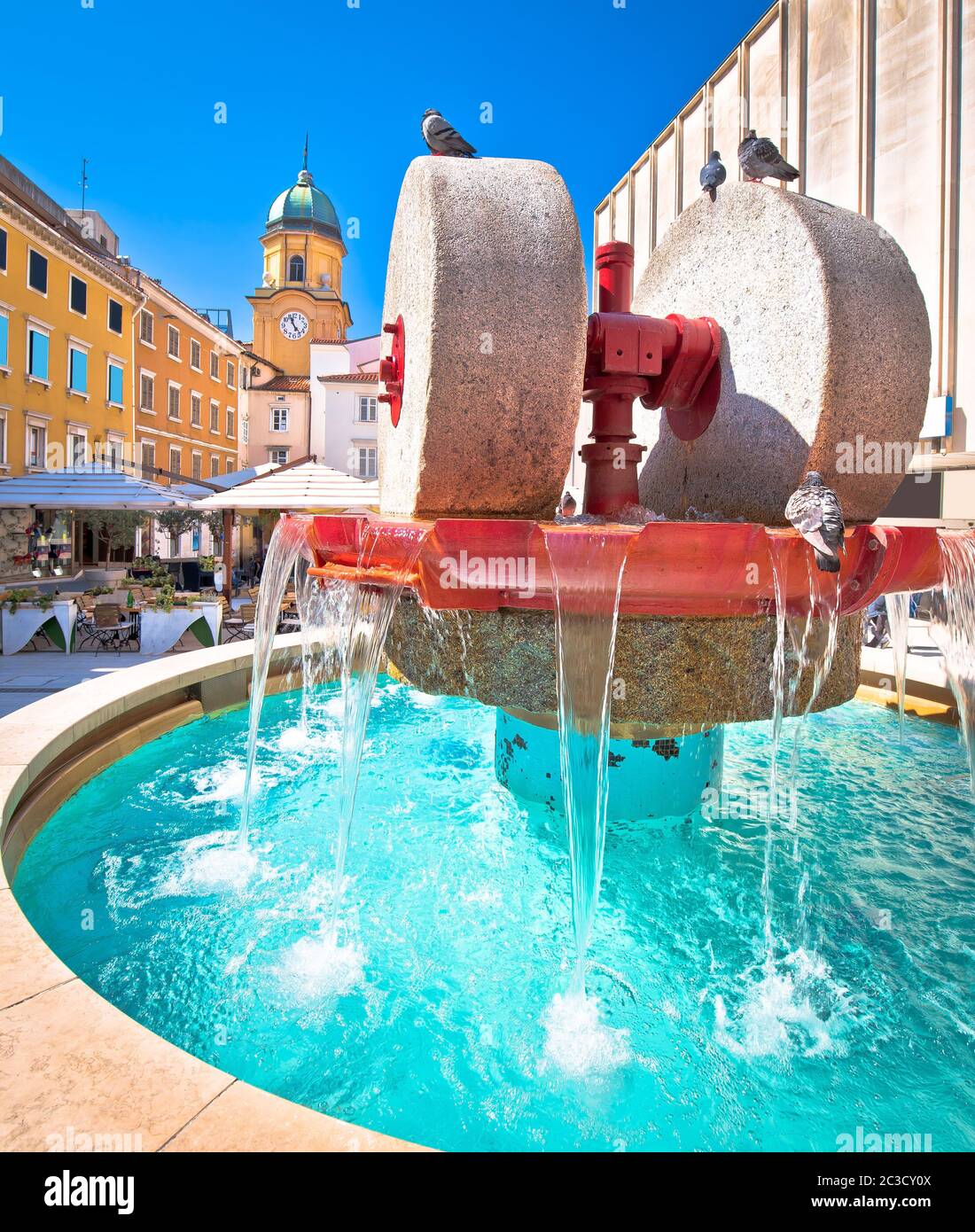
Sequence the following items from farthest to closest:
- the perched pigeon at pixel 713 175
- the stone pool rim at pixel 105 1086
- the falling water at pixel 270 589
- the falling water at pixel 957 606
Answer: the perched pigeon at pixel 713 175, the falling water at pixel 270 589, the falling water at pixel 957 606, the stone pool rim at pixel 105 1086

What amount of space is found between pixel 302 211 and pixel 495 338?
180 ft

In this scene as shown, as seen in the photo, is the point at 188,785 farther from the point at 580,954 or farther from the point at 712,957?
the point at 712,957

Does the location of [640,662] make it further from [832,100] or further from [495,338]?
[832,100]

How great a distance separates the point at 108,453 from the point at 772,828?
98.2 feet

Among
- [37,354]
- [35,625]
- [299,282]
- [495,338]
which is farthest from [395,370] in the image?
[299,282]

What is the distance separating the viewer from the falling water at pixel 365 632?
267 centimetres

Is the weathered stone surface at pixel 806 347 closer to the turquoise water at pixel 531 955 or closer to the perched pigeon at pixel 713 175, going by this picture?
the perched pigeon at pixel 713 175

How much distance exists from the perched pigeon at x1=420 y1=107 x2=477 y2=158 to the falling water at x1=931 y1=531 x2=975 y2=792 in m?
2.48

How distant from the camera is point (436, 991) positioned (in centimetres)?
284

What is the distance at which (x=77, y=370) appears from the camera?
26.3 m

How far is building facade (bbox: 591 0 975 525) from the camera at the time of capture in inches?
523

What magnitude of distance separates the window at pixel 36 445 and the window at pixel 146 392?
272 inches

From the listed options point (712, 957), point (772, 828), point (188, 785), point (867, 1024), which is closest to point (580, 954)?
point (712, 957)

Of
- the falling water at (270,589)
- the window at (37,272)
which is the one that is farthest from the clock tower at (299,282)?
the falling water at (270,589)
